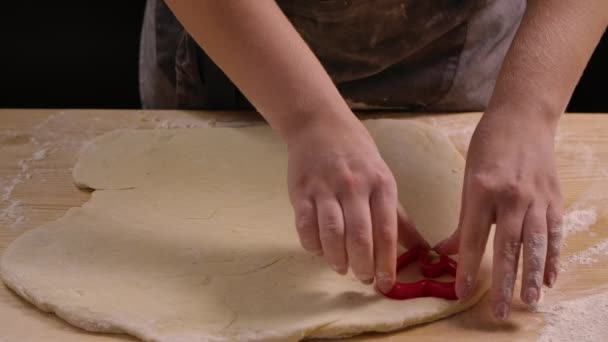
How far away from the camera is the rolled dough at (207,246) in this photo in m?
0.99

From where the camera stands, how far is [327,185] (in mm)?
979

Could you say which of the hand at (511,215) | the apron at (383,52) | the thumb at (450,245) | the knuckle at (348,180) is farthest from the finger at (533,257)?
the apron at (383,52)

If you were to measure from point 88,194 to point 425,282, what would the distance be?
60cm

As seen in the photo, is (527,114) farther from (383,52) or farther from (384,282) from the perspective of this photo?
(383,52)

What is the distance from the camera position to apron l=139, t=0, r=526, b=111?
1451 millimetres

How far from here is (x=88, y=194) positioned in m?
1.33

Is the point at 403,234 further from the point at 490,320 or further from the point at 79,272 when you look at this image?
the point at 79,272

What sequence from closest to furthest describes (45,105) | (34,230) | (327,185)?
(327,185)
(34,230)
(45,105)

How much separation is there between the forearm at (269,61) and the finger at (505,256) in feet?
0.79

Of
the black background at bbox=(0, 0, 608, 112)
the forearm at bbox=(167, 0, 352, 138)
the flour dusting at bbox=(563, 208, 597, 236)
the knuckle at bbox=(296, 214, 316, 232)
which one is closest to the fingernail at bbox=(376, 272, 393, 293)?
the knuckle at bbox=(296, 214, 316, 232)

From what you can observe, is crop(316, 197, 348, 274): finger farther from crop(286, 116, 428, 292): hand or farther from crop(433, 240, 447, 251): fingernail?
crop(433, 240, 447, 251): fingernail

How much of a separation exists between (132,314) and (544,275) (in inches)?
20.3

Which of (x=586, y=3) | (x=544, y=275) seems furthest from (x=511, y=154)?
(x=586, y=3)

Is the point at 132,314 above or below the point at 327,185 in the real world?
below
